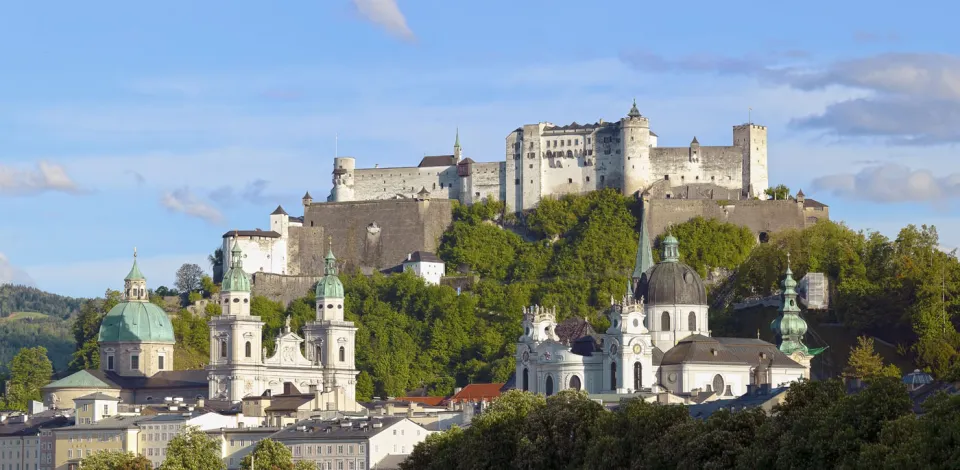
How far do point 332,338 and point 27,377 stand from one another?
725 inches

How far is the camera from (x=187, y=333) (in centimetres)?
12431

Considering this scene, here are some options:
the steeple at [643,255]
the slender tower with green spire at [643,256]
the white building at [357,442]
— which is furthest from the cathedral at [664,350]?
the white building at [357,442]

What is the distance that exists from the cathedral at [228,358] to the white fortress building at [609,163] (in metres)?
15.4

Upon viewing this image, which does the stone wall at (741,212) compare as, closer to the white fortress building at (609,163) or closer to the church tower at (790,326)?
the white fortress building at (609,163)

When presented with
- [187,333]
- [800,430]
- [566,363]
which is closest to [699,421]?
[800,430]

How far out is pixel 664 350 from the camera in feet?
343

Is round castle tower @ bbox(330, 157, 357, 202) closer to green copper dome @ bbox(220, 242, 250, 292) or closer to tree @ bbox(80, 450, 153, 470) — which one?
green copper dome @ bbox(220, 242, 250, 292)

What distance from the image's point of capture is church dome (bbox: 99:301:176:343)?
389 ft

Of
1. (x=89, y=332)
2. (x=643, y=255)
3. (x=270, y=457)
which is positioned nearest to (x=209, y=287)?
(x=89, y=332)

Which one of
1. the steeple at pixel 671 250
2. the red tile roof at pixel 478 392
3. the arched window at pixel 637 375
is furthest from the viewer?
the steeple at pixel 671 250

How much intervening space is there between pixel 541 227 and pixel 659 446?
217ft

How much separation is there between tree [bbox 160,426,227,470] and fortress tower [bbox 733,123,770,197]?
4928 centimetres

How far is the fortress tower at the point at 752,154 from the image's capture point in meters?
130

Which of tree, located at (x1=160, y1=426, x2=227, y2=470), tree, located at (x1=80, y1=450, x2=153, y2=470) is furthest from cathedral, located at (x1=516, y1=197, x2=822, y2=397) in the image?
tree, located at (x1=80, y1=450, x2=153, y2=470)
